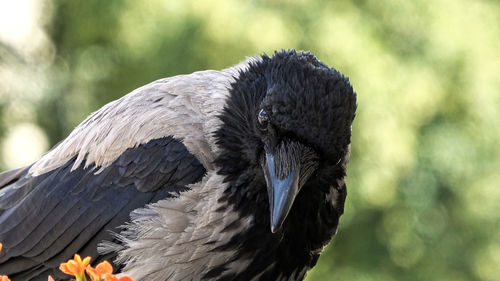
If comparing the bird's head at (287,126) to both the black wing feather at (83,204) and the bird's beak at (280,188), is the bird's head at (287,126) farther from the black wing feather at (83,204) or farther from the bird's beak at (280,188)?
the black wing feather at (83,204)

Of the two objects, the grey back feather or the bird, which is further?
the grey back feather

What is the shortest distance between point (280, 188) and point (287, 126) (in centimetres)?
27

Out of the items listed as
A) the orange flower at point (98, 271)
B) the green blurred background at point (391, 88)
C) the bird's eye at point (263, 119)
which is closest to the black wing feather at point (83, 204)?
the bird's eye at point (263, 119)

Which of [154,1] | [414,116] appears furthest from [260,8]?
[414,116]

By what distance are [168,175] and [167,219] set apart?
235 mm

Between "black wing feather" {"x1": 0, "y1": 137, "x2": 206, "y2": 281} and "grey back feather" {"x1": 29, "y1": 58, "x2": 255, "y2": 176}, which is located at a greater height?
"grey back feather" {"x1": 29, "y1": 58, "x2": 255, "y2": 176}

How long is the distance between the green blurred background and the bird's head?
497cm

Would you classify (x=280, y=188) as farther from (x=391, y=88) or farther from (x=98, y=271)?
(x=391, y=88)

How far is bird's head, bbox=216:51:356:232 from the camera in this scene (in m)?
3.21

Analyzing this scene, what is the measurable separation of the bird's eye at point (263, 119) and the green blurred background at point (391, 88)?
5.19 metres

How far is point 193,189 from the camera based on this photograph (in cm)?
371

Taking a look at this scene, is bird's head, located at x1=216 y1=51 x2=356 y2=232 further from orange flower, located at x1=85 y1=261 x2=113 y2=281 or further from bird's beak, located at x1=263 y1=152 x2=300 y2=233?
orange flower, located at x1=85 y1=261 x2=113 y2=281

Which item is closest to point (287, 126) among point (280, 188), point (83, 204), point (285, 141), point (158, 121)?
point (285, 141)

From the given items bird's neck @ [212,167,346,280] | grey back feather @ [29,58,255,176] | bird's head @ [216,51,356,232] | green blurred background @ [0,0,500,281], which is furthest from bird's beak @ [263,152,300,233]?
green blurred background @ [0,0,500,281]
